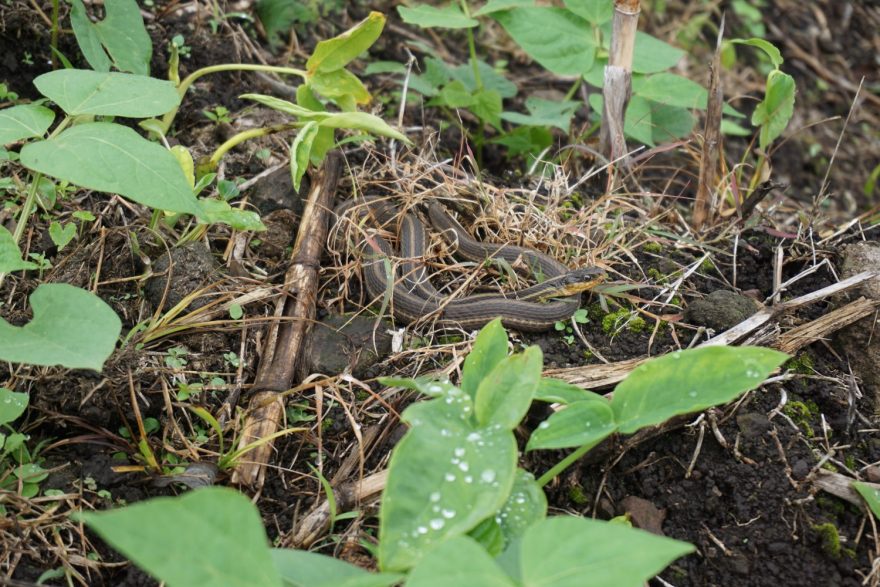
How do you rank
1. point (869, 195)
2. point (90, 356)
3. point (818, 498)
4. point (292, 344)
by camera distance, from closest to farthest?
point (90, 356), point (818, 498), point (292, 344), point (869, 195)

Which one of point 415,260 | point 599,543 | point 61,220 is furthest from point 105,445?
point 599,543

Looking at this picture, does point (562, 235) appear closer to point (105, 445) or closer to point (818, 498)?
point (818, 498)

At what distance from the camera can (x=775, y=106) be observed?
361cm

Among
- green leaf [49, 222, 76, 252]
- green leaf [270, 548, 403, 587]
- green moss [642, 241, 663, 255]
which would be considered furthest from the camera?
green moss [642, 241, 663, 255]

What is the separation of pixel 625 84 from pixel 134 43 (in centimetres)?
221

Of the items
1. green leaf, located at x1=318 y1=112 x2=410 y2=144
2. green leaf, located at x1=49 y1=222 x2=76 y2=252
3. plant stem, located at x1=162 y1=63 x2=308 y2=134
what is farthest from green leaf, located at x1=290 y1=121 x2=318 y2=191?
green leaf, located at x1=49 y1=222 x2=76 y2=252

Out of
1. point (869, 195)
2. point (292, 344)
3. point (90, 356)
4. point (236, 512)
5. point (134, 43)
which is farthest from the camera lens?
point (869, 195)

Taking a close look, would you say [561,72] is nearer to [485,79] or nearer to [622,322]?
[485,79]

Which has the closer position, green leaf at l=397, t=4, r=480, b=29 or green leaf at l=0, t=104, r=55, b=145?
green leaf at l=0, t=104, r=55, b=145

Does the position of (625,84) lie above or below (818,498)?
above

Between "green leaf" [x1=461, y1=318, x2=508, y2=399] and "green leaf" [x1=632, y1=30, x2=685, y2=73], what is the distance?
228 cm

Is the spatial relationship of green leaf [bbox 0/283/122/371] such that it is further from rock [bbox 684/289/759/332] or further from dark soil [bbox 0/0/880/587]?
rock [bbox 684/289/759/332]

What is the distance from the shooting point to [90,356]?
6.64ft

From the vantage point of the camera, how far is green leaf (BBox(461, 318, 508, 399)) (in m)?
2.31
